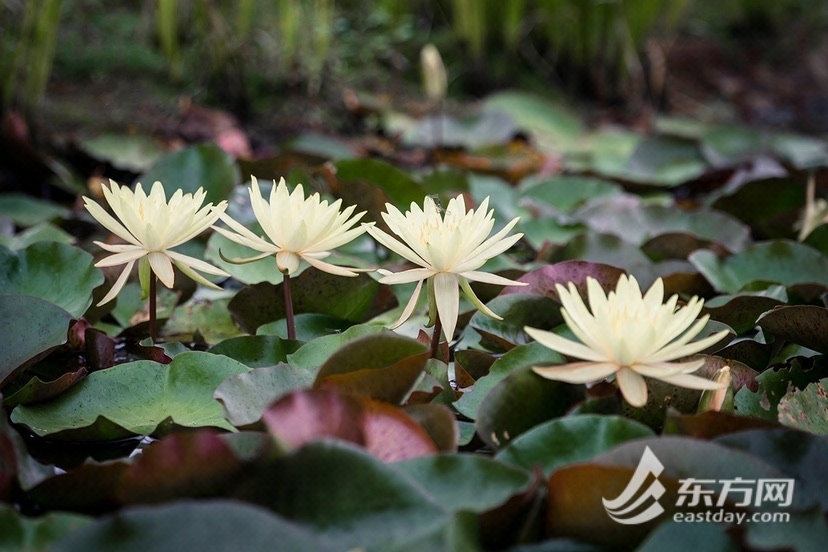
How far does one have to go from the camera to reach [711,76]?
457 cm

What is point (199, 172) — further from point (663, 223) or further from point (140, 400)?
point (663, 223)

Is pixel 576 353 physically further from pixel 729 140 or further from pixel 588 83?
pixel 588 83

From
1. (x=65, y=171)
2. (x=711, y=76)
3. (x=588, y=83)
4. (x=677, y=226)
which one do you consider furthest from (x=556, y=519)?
(x=711, y=76)

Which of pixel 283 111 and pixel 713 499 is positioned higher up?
pixel 283 111

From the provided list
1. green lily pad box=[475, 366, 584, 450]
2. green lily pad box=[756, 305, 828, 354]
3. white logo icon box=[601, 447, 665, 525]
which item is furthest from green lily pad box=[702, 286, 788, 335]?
white logo icon box=[601, 447, 665, 525]

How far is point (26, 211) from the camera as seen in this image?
175cm

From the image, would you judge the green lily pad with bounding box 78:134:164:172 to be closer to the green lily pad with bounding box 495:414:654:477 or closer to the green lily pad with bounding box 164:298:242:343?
the green lily pad with bounding box 164:298:242:343

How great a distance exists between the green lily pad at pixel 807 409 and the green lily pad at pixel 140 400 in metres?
0.58

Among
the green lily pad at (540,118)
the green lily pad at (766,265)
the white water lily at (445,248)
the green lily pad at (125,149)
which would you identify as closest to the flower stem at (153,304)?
the white water lily at (445,248)

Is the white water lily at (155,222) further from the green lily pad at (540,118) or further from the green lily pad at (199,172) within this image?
the green lily pad at (540,118)

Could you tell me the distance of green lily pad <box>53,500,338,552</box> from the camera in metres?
0.50

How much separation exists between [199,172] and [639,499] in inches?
47.1

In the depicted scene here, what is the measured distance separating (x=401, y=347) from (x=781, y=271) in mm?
806

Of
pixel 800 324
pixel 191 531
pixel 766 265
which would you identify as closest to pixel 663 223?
pixel 766 265
